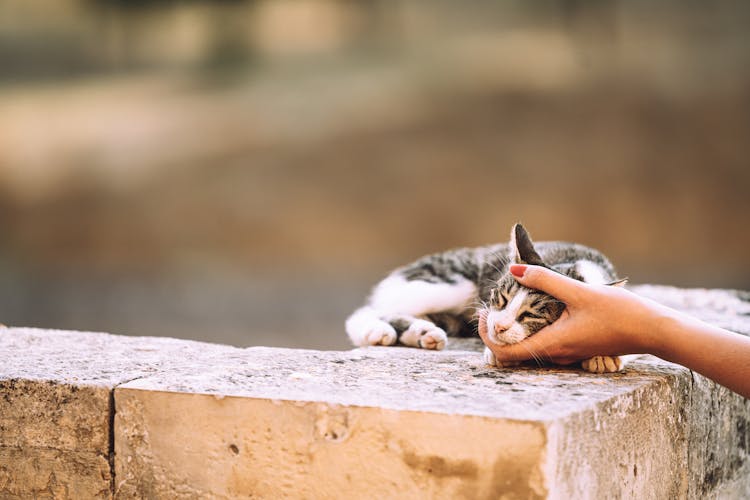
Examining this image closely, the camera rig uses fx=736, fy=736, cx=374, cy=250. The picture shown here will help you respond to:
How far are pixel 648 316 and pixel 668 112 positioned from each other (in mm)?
5623

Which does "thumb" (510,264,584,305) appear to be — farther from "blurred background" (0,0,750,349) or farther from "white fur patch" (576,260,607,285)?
"blurred background" (0,0,750,349)

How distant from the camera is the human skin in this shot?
1570 millimetres

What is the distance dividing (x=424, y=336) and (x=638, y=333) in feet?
2.62

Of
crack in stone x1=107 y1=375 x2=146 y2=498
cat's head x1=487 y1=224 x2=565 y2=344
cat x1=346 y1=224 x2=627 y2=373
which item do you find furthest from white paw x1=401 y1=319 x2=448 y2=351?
crack in stone x1=107 y1=375 x2=146 y2=498

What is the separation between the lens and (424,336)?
2266 millimetres

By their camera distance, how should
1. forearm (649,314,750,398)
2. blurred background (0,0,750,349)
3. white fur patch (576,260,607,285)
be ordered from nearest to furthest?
1. forearm (649,314,750,398)
2. white fur patch (576,260,607,285)
3. blurred background (0,0,750,349)

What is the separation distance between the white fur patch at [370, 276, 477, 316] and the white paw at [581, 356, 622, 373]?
0.96m

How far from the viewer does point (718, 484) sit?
6.73ft

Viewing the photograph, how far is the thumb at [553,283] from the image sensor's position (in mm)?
1646

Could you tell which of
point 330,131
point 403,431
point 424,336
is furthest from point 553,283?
point 330,131

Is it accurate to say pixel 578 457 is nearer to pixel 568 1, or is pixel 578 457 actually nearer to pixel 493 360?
pixel 493 360

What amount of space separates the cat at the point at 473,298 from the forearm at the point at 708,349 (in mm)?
185

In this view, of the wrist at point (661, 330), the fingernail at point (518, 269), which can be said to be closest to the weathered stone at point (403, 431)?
the wrist at point (661, 330)

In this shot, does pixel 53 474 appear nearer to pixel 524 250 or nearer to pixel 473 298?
pixel 524 250
